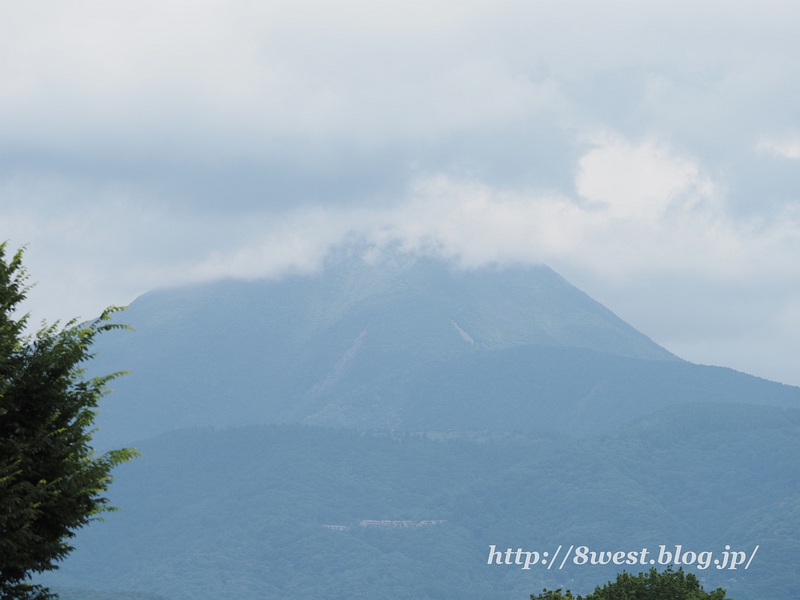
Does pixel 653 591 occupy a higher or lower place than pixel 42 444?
higher

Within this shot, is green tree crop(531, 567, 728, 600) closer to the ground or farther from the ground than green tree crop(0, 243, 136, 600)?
farther from the ground

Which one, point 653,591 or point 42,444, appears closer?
point 42,444

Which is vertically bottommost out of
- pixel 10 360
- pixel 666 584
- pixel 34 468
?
pixel 34 468

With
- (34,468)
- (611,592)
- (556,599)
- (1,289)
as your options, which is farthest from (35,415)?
(611,592)

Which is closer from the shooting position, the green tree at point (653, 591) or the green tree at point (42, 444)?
the green tree at point (42, 444)

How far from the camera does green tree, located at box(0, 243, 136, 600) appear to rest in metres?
20.1

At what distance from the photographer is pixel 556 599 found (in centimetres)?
5878

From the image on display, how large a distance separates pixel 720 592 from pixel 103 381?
1956 inches

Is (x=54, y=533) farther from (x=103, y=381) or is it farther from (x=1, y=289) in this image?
(x=1, y=289)

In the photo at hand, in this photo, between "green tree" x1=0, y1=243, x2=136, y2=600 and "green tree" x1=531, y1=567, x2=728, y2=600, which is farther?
"green tree" x1=531, y1=567, x2=728, y2=600

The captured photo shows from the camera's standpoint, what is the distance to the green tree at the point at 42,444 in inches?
791

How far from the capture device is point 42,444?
20688mm

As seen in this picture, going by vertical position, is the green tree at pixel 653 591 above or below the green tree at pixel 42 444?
above

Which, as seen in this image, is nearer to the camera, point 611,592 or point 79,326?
point 79,326
